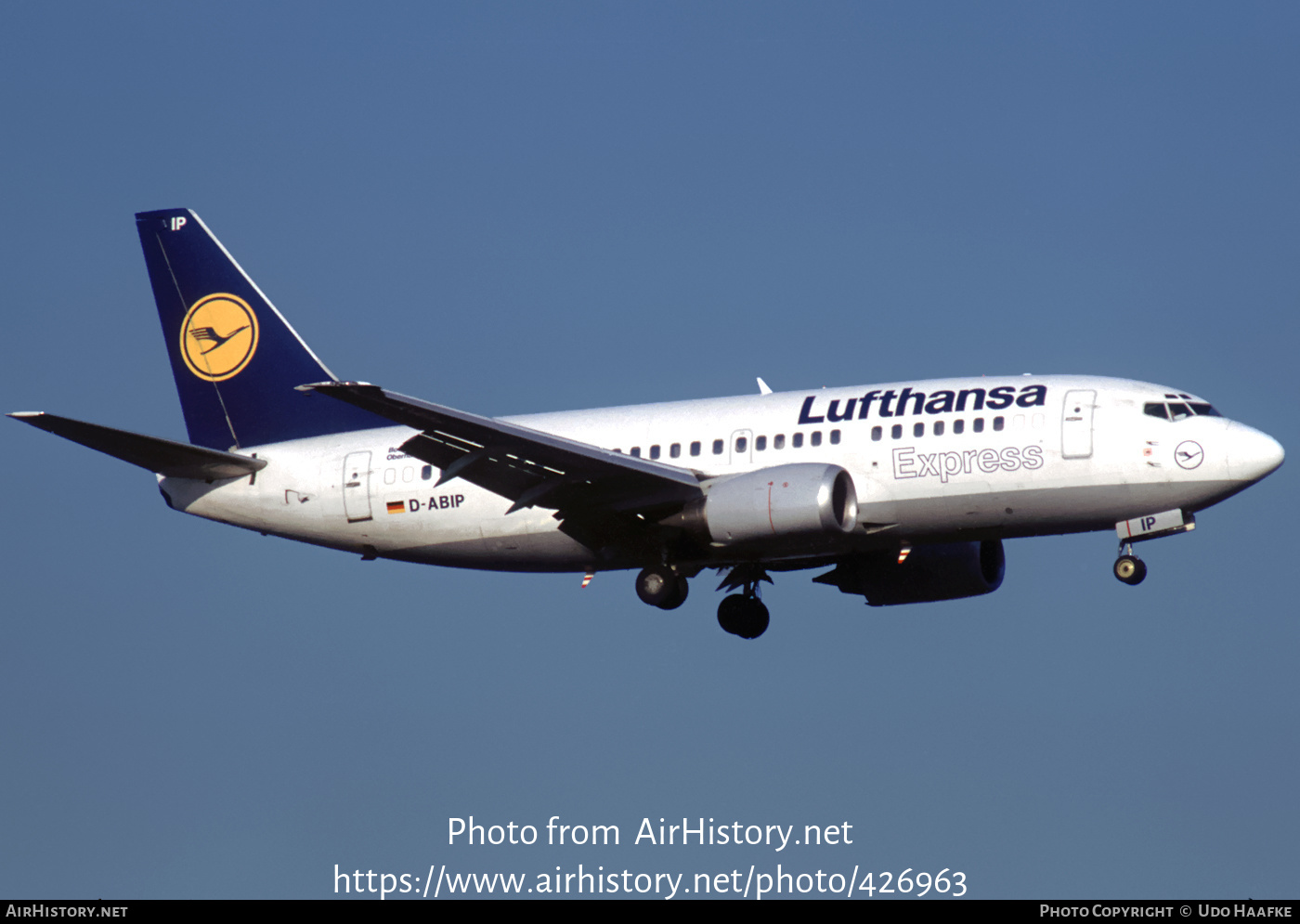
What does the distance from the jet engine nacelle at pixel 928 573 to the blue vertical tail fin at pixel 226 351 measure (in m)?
11.8

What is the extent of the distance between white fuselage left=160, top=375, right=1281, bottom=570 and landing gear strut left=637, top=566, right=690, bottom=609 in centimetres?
75

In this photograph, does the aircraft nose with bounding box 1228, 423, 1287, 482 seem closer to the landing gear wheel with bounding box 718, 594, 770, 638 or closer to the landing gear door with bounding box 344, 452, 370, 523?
the landing gear wheel with bounding box 718, 594, 770, 638

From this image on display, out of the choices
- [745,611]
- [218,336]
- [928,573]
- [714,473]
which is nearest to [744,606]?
[745,611]

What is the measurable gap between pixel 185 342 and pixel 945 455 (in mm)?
19733

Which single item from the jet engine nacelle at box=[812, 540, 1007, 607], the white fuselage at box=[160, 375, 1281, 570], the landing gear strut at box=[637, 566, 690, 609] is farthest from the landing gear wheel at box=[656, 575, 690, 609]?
the jet engine nacelle at box=[812, 540, 1007, 607]

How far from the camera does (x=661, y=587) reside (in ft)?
128

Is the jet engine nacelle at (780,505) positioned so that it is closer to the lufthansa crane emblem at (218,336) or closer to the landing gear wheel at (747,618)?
the landing gear wheel at (747,618)

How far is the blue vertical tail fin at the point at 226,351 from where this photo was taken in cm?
4312

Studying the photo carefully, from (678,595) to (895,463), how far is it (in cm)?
582

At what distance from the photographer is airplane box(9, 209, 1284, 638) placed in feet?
118

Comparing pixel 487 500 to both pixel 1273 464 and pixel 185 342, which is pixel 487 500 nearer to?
pixel 185 342

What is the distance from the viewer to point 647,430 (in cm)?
Answer: 3972

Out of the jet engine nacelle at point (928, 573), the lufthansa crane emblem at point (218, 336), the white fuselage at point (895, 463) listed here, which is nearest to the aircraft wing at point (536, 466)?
the white fuselage at point (895, 463)

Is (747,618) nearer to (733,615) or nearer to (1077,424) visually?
(733,615)
